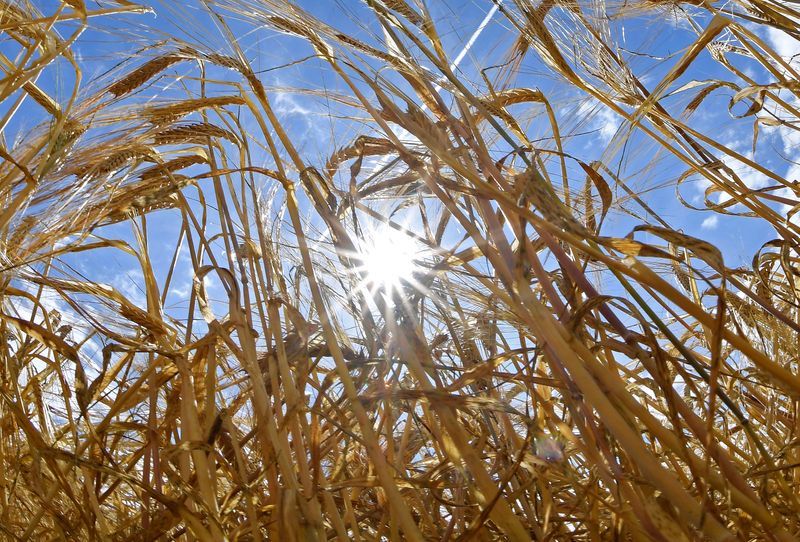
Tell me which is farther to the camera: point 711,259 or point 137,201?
point 137,201

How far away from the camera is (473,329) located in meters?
1.06

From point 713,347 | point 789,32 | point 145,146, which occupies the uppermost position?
point 145,146

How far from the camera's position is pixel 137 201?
938mm

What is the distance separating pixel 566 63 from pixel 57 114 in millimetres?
876

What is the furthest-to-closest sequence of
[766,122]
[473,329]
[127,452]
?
[127,452], [766,122], [473,329]

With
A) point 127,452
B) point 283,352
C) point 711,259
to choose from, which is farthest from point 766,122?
point 127,452

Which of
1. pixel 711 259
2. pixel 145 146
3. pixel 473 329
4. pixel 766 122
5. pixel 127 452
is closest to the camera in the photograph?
pixel 711 259

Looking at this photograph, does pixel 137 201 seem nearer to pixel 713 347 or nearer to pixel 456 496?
pixel 456 496

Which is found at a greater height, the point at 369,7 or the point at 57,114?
the point at 57,114

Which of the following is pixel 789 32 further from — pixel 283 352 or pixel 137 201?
pixel 137 201

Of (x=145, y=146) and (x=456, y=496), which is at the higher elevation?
(x=145, y=146)

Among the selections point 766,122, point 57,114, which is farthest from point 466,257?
point 766,122

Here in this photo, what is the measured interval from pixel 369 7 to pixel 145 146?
521 millimetres

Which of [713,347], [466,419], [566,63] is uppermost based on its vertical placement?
[566,63]
